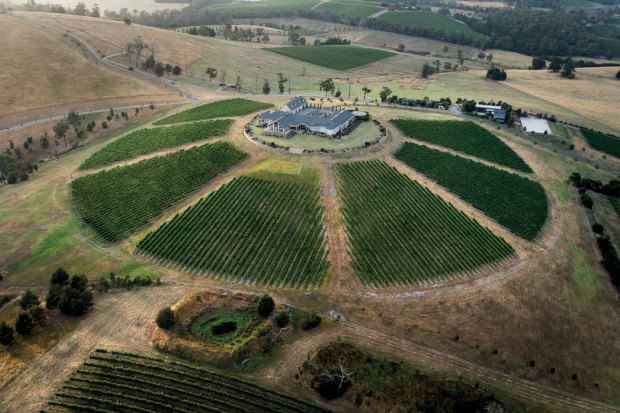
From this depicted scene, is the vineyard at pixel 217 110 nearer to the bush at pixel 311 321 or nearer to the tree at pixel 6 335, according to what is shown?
the tree at pixel 6 335

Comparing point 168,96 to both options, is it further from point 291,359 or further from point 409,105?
point 291,359

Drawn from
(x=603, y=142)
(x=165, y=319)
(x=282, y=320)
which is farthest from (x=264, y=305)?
(x=603, y=142)

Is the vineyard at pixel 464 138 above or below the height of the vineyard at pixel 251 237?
above

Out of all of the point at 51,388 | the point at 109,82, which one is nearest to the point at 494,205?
the point at 51,388

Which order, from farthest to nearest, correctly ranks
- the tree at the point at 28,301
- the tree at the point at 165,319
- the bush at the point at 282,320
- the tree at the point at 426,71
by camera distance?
the tree at the point at 426,71 → the bush at the point at 282,320 → the tree at the point at 28,301 → the tree at the point at 165,319

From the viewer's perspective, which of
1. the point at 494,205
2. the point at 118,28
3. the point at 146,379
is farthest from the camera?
the point at 118,28

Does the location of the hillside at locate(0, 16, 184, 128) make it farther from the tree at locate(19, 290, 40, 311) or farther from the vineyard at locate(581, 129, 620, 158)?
the vineyard at locate(581, 129, 620, 158)

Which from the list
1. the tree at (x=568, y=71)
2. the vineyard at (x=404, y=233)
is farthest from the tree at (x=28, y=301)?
the tree at (x=568, y=71)
